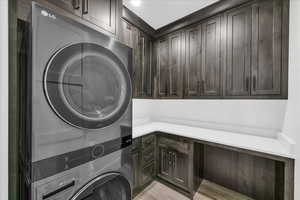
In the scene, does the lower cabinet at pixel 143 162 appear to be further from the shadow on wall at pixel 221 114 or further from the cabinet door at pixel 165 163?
the shadow on wall at pixel 221 114

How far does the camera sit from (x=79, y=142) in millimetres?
712

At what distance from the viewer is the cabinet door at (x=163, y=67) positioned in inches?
97.0

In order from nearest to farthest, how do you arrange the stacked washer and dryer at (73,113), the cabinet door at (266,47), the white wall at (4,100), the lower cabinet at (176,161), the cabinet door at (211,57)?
the stacked washer and dryer at (73,113) → the white wall at (4,100) → the cabinet door at (266,47) → the lower cabinet at (176,161) → the cabinet door at (211,57)

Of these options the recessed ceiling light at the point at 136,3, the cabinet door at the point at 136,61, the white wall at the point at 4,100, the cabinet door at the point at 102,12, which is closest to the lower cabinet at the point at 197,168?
the cabinet door at the point at 136,61

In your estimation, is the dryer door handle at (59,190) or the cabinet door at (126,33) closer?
the dryer door handle at (59,190)

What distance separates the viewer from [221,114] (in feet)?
6.44

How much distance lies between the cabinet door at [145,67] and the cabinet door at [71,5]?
50.8 inches

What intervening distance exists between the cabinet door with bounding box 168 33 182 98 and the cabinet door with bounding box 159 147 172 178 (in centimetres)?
97

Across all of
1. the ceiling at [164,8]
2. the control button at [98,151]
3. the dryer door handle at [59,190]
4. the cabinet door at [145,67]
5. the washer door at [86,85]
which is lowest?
the dryer door handle at [59,190]

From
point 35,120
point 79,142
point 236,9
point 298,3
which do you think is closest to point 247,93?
point 298,3

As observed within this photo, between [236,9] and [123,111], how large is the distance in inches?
79.7

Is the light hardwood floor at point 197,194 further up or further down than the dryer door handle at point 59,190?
further down

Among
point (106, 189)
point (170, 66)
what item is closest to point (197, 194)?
point (106, 189)

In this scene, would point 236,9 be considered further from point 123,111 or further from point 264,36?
point 123,111
